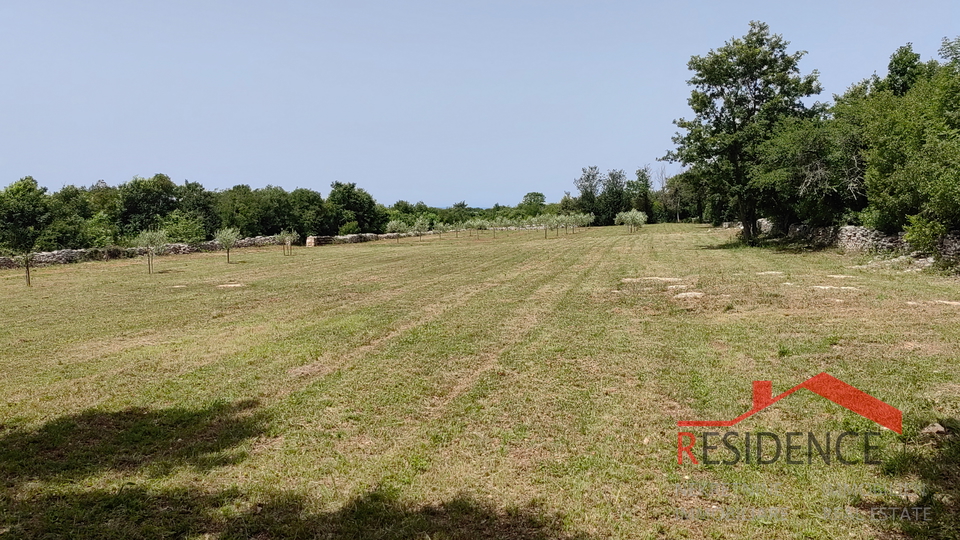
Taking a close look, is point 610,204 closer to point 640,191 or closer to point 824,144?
point 640,191

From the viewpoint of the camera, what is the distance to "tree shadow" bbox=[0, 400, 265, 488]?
439 cm

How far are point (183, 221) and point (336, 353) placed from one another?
59223mm

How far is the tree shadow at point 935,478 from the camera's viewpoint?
320 cm

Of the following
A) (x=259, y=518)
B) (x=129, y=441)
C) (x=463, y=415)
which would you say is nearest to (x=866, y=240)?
(x=463, y=415)

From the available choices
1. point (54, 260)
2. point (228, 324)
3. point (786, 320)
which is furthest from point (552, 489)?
point (54, 260)

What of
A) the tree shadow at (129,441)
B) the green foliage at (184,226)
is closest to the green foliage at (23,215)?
the green foliage at (184,226)

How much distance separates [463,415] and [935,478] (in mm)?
4020

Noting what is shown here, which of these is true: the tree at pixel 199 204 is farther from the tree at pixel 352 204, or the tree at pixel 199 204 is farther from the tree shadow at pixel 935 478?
the tree shadow at pixel 935 478

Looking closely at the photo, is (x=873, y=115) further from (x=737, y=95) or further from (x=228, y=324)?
(x=228, y=324)

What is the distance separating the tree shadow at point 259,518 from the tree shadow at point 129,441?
1.78 feet

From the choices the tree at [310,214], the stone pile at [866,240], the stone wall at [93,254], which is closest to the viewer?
the stone pile at [866,240]

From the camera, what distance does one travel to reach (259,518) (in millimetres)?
3539

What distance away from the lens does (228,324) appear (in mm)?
10914

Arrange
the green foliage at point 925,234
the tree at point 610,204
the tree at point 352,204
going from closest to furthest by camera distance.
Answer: the green foliage at point 925,234 → the tree at point 352,204 → the tree at point 610,204
